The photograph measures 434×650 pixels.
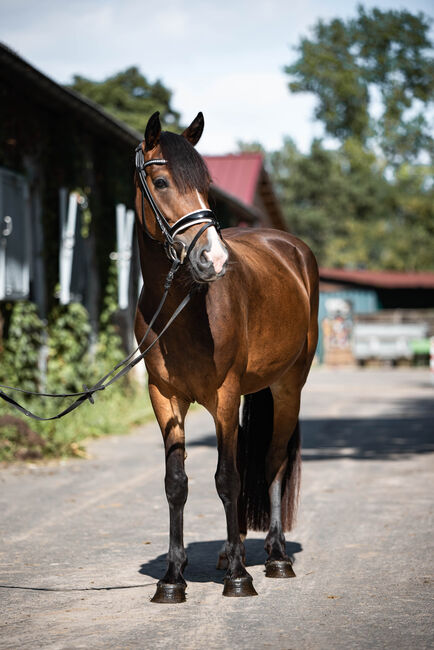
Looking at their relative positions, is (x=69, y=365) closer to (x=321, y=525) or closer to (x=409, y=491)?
(x=409, y=491)

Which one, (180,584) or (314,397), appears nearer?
(180,584)

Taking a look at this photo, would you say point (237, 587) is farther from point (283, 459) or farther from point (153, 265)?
point (153, 265)

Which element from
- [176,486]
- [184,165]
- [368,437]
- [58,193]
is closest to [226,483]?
[176,486]

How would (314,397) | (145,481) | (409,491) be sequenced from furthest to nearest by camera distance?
(314,397) < (145,481) < (409,491)

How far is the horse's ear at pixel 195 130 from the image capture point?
5242 millimetres

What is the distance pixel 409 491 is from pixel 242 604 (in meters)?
4.23

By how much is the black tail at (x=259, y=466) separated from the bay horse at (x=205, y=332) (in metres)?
0.01

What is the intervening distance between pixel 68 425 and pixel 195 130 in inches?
331

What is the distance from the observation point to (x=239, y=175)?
34.1 metres

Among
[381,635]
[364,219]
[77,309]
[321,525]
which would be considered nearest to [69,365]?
[77,309]

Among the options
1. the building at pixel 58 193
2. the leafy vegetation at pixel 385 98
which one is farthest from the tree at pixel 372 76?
the building at pixel 58 193

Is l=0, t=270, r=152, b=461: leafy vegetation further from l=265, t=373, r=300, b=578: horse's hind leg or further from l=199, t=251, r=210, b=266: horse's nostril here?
l=199, t=251, r=210, b=266: horse's nostril

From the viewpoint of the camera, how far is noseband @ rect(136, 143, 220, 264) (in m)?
4.79

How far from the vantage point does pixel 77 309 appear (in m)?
15.0
